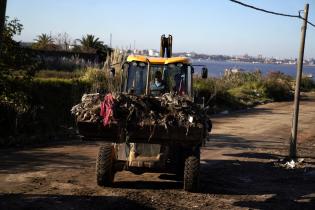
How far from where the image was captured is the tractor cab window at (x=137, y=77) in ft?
39.6

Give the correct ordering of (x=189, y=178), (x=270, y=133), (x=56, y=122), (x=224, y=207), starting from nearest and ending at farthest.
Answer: (x=224, y=207) → (x=189, y=178) → (x=56, y=122) → (x=270, y=133)

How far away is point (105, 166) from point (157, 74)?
7.85 feet

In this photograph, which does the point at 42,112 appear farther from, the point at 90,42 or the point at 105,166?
the point at 90,42

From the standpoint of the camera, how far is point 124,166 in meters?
10.7

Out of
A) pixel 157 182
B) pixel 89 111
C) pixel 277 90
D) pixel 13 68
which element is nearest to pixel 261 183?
pixel 157 182

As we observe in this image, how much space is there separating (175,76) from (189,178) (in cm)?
249

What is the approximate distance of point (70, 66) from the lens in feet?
103

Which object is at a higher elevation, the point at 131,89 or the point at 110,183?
the point at 131,89

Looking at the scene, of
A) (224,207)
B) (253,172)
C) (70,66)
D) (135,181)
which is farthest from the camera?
(70,66)

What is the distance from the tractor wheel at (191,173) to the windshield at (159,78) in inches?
70.3

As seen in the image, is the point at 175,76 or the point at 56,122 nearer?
the point at 175,76

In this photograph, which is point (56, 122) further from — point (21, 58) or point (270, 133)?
point (270, 133)

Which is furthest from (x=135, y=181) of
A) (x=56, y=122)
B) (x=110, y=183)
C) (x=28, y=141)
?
(x=56, y=122)

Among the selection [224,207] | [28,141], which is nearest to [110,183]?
[224,207]
